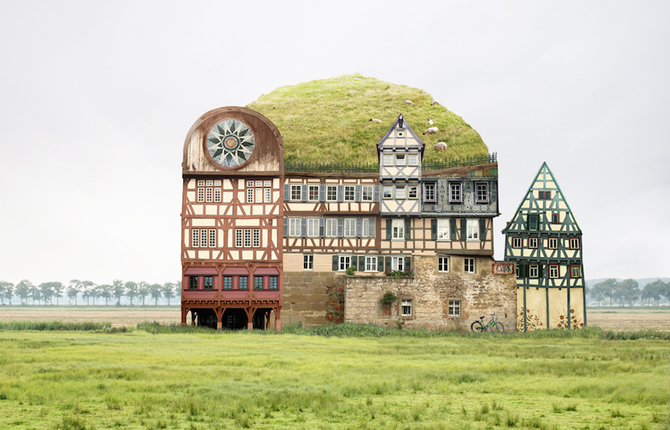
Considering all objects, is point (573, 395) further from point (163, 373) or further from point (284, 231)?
point (284, 231)

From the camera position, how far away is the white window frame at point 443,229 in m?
53.1

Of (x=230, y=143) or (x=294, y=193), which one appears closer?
(x=230, y=143)

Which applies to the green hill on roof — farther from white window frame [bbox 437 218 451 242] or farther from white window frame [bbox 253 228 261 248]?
white window frame [bbox 253 228 261 248]

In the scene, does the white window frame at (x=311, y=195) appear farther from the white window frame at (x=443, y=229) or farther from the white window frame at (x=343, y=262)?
the white window frame at (x=443, y=229)

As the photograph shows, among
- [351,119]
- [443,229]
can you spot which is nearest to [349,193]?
[443,229]

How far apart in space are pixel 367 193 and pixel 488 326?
13972mm

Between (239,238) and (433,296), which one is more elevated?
(239,238)

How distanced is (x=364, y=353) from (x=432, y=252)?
62.9ft

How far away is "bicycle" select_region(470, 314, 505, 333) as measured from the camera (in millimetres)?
50406

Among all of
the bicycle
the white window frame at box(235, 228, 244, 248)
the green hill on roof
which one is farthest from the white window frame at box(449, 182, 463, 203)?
the white window frame at box(235, 228, 244, 248)

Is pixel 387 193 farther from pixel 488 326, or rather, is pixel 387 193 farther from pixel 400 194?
pixel 488 326

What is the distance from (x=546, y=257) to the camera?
5331cm

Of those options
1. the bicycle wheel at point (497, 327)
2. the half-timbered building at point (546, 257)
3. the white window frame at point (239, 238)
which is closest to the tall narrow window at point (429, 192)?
the half-timbered building at point (546, 257)

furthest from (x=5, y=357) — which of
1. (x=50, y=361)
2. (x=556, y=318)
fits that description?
(x=556, y=318)
